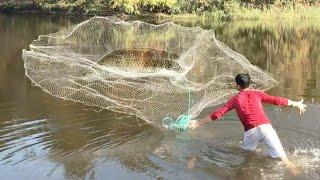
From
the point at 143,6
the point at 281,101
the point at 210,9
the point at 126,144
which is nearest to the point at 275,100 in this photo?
the point at 281,101

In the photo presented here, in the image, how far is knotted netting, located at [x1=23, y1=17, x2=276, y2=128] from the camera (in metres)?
11.7

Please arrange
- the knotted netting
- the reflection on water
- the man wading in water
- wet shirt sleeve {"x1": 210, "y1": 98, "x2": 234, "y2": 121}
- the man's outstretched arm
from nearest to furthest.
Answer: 1. the man's outstretched arm
2. the man wading in water
3. wet shirt sleeve {"x1": 210, "y1": 98, "x2": 234, "y2": 121}
4. the reflection on water
5. the knotted netting

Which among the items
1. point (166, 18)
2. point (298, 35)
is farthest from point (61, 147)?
point (166, 18)

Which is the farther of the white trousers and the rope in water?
the rope in water

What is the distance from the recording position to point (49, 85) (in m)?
13.2

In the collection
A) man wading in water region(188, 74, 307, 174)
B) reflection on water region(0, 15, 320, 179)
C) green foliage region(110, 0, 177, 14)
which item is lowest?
green foliage region(110, 0, 177, 14)

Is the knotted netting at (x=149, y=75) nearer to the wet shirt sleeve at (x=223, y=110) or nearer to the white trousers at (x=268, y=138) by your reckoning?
the wet shirt sleeve at (x=223, y=110)

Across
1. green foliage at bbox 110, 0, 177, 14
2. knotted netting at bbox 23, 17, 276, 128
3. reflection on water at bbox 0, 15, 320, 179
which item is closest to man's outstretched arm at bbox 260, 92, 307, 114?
reflection on water at bbox 0, 15, 320, 179

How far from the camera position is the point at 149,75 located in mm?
12180

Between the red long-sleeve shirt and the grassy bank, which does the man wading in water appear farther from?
the grassy bank

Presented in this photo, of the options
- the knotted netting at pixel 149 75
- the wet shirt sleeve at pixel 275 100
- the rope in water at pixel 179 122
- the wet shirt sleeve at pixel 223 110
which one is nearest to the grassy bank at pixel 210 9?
the knotted netting at pixel 149 75

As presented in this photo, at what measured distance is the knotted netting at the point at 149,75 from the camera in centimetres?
1171

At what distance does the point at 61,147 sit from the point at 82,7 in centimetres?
4652

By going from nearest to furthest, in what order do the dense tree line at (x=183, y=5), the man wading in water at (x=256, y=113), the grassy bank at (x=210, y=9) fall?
the man wading in water at (x=256, y=113)
the grassy bank at (x=210, y=9)
the dense tree line at (x=183, y=5)
